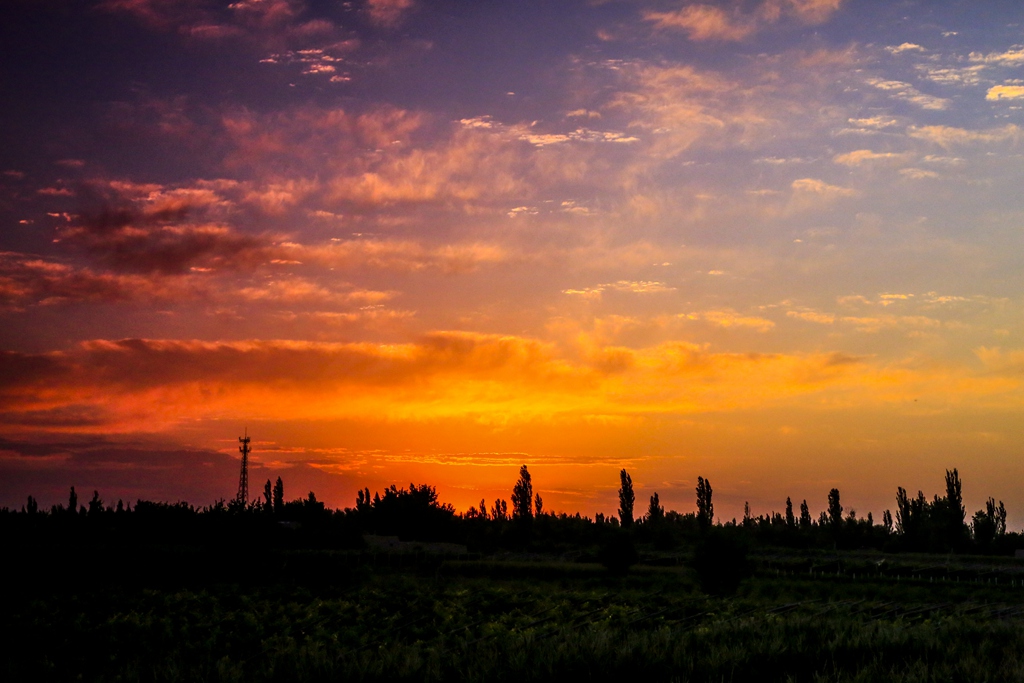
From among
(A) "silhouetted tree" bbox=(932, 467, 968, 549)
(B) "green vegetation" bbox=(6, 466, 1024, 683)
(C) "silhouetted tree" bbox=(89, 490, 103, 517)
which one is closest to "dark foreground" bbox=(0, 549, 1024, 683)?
(B) "green vegetation" bbox=(6, 466, 1024, 683)

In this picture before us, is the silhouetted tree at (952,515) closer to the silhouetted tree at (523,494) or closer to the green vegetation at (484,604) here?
the green vegetation at (484,604)

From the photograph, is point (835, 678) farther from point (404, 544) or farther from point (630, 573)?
point (404, 544)

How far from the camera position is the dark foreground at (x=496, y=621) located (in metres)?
14.5

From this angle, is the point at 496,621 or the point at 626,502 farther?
the point at 626,502

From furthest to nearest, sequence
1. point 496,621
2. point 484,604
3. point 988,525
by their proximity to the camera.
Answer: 1. point 988,525
2. point 484,604
3. point 496,621

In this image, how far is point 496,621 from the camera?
116 feet

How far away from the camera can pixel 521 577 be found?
6369cm

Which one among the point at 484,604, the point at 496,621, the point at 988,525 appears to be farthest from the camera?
the point at 988,525

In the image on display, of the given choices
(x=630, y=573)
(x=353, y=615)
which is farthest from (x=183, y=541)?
(x=353, y=615)

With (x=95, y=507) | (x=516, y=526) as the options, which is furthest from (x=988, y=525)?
(x=95, y=507)

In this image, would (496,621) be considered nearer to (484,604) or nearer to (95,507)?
(484,604)

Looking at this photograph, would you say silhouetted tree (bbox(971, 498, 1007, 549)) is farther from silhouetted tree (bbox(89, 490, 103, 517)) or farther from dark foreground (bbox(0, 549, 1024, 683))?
silhouetted tree (bbox(89, 490, 103, 517))

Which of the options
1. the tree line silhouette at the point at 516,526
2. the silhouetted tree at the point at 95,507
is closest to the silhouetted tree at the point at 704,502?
the tree line silhouette at the point at 516,526

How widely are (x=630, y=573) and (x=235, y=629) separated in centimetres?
3702
